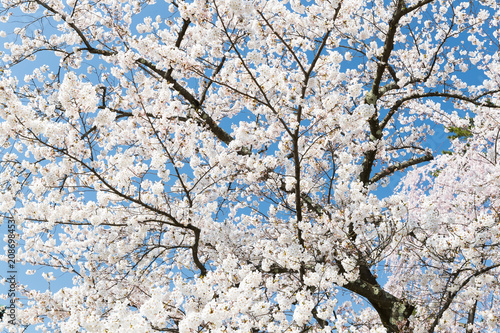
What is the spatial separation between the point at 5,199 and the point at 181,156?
2.20 m

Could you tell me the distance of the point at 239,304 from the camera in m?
3.47

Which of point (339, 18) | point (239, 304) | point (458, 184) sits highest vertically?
point (339, 18)

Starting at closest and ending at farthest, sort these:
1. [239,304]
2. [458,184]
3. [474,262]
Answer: [239,304] < [474,262] < [458,184]

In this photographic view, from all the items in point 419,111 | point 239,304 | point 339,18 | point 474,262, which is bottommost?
point 239,304

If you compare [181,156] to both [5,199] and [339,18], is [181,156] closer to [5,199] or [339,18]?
[5,199]

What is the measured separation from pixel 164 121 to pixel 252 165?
1379 mm

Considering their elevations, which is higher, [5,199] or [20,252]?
[20,252]

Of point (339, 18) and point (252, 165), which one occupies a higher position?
point (339, 18)

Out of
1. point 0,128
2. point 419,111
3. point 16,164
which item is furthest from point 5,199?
point 419,111

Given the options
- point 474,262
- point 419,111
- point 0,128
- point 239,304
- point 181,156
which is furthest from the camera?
point 419,111

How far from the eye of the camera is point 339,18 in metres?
4.52

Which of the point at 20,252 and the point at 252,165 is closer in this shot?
the point at 252,165

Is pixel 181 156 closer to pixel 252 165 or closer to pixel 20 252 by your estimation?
pixel 252 165

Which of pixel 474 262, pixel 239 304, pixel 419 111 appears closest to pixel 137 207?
pixel 239 304
